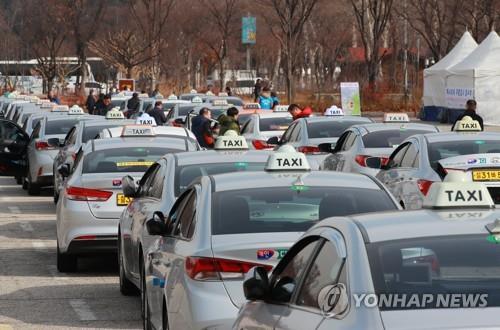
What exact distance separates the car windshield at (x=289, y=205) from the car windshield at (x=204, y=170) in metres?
2.59

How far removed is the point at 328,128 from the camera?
23.4 meters

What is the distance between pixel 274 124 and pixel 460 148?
12282 millimetres

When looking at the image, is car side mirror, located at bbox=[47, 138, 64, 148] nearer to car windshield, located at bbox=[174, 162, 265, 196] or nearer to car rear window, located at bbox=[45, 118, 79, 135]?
car rear window, located at bbox=[45, 118, 79, 135]

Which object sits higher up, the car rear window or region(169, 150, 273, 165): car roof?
region(169, 150, 273, 165): car roof

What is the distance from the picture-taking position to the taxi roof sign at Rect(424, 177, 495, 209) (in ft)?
19.2

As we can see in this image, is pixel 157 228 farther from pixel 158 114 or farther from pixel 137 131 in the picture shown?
pixel 158 114

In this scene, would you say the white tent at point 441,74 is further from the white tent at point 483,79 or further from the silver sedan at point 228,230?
the silver sedan at point 228,230

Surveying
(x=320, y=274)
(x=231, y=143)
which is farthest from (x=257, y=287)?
(x=231, y=143)

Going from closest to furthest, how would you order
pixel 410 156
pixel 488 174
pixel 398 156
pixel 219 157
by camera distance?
pixel 219 157 < pixel 488 174 < pixel 410 156 < pixel 398 156

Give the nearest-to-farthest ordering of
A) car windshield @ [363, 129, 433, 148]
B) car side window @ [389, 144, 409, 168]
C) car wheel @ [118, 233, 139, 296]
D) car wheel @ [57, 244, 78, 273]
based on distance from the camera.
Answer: car wheel @ [118, 233, 139, 296]
car wheel @ [57, 244, 78, 273]
car side window @ [389, 144, 409, 168]
car windshield @ [363, 129, 433, 148]

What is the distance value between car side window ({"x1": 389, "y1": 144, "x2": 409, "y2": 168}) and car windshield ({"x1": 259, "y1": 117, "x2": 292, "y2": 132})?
10.4m

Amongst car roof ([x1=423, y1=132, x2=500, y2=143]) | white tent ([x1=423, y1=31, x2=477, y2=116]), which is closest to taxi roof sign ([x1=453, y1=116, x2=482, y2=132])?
car roof ([x1=423, y1=132, x2=500, y2=143])

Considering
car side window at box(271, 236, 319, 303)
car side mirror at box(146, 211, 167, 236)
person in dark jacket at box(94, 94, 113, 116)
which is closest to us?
car side window at box(271, 236, 319, 303)

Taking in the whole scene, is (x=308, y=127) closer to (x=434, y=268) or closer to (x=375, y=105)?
(x=434, y=268)
